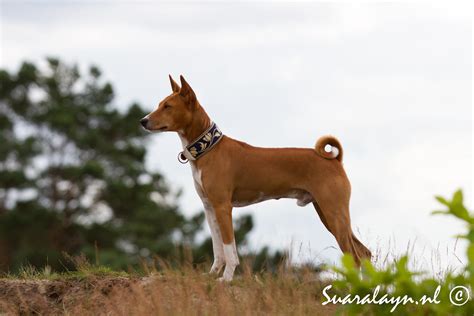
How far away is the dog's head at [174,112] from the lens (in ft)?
35.0

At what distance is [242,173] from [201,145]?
59cm

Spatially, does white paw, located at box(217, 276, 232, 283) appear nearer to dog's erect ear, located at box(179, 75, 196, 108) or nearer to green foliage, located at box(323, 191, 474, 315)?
dog's erect ear, located at box(179, 75, 196, 108)

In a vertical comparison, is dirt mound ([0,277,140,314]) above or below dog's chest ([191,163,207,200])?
below

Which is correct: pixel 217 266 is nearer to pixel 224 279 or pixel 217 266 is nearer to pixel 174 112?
pixel 224 279

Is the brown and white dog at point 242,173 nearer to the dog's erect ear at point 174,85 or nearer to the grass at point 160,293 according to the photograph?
the dog's erect ear at point 174,85

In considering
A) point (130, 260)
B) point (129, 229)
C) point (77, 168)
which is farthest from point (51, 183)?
point (130, 260)

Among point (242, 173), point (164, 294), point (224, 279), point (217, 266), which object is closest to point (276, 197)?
point (242, 173)

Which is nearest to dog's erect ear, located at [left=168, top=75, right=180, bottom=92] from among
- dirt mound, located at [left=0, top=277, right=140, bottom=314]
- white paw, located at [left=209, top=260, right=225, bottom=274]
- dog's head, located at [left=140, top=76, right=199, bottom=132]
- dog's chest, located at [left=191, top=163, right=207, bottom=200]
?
dog's head, located at [left=140, top=76, right=199, bottom=132]

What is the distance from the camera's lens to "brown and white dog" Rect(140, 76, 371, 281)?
1069 cm

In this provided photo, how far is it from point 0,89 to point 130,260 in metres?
9.50

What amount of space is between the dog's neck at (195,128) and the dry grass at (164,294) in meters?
1.54

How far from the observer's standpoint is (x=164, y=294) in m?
9.58

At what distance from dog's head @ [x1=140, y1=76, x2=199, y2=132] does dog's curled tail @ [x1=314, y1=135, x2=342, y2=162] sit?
1.54m

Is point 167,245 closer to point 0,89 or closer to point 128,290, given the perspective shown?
point 0,89
